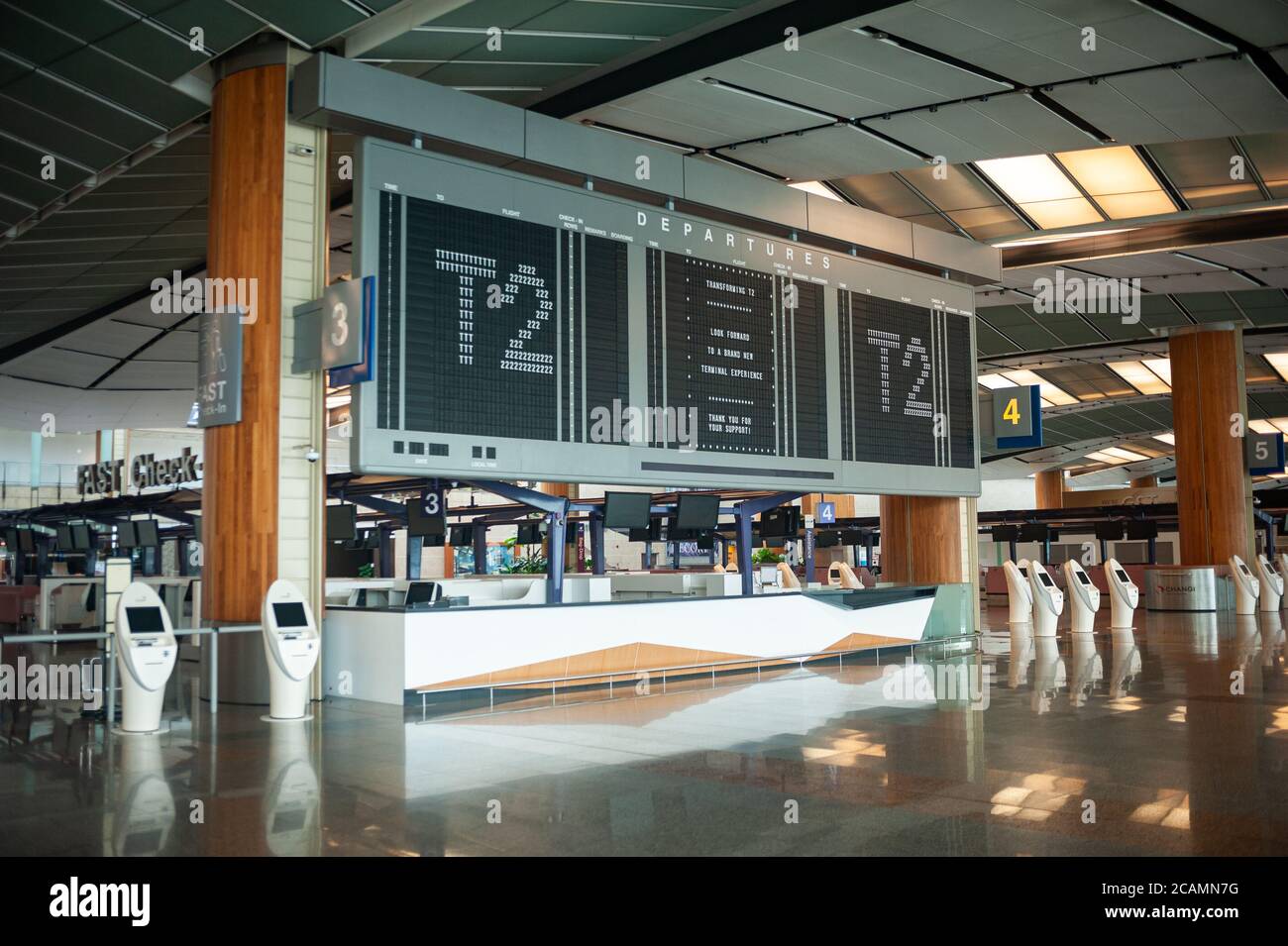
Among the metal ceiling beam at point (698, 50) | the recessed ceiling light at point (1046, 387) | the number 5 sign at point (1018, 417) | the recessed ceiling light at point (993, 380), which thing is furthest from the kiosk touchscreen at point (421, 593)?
the recessed ceiling light at point (993, 380)

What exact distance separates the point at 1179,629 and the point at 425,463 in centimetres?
1373

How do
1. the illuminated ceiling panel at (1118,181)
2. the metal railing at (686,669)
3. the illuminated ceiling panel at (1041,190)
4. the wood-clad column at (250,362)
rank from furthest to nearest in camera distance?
the illuminated ceiling panel at (1041,190)
the illuminated ceiling panel at (1118,181)
the metal railing at (686,669)
the wood-clad column at (250,362)

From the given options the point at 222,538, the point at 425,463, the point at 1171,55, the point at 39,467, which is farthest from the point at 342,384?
the point at 39,467

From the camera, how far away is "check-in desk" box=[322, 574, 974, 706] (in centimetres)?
910

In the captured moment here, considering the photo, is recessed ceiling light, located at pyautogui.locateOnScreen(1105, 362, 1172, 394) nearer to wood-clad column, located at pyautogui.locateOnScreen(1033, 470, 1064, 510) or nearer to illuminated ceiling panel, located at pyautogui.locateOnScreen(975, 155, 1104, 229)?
illuminated ceiling panel, located at pyautogui.locateOnScreen(975, 155, 1104, 229)

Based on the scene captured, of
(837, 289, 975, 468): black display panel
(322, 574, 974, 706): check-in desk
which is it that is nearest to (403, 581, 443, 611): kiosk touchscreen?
(322, 574, 974, 706): check-in desk

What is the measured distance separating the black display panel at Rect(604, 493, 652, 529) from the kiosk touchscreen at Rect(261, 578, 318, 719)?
359cm

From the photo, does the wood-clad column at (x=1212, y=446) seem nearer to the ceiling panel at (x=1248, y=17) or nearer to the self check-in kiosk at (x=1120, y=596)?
the self check-in kiosk at (x=1120, y=596)

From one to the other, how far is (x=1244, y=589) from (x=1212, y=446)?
324cm

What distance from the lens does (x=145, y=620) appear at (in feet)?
26.4

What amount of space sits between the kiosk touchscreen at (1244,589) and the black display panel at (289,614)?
61.7 feet

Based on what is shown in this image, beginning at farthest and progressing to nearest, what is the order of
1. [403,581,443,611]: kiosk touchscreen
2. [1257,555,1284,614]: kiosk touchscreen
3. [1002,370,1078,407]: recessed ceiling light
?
[1002,370,1078,407]: recessed ceiling light, [1257,555,1284,614]: kiosk touchscreen, [403,581,443,611]: kiosk touchscreen

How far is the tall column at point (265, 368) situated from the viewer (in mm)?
9203

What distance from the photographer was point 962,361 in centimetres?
1458
